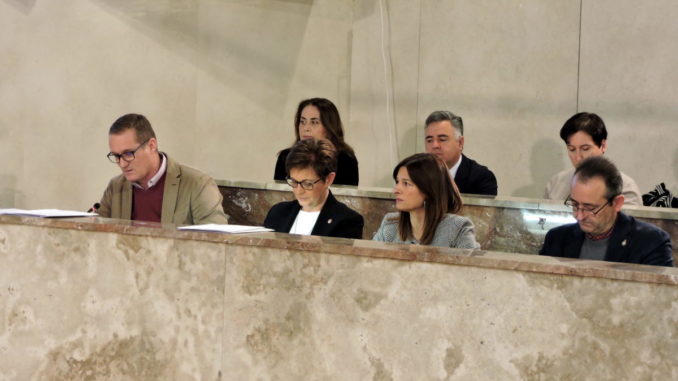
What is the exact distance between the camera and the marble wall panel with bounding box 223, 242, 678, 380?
75.2 inches

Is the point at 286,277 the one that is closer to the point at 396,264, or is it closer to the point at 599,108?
the point at 396,264

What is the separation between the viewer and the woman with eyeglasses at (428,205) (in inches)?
131

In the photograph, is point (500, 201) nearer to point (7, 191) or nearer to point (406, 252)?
point (406, 252)

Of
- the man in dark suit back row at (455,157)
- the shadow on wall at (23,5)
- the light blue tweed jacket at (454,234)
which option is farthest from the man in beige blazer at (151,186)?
the shadow on wall at (23,5)

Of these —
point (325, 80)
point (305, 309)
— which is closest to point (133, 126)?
point (305, 309)

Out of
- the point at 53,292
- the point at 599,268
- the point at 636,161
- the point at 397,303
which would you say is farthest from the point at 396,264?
the point at 636,161

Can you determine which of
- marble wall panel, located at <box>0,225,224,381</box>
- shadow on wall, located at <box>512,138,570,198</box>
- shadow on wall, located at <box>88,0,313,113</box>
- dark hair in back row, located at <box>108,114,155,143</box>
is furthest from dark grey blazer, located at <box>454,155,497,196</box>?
shadow on wall, located at <box>88,0,313,113</box>

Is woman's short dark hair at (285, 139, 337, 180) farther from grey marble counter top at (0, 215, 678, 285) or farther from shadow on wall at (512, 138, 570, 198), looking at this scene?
shadow on wall at (512, 138, 570, 198)

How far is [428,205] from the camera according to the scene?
3.37 metres

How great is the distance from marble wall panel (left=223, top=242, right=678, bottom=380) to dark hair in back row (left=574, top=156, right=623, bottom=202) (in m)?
1.17

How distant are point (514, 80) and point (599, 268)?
14.9 feet

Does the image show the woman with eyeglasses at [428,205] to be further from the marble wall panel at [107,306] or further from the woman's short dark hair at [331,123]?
the woman's short dark hair at [331,123]

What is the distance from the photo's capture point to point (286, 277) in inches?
91.4

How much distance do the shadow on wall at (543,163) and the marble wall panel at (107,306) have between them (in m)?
4.06
